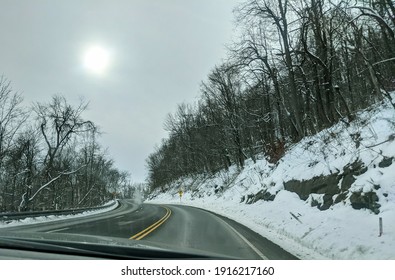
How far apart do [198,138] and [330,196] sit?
48.6 m

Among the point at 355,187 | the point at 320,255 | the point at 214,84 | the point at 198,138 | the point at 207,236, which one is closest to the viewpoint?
the point at 320,255

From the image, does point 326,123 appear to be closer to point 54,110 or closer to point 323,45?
point 323,45

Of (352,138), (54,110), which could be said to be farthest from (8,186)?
(352,138)

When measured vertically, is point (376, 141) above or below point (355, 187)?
above

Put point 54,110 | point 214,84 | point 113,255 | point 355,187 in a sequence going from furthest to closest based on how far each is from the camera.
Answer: point 214,84 < point 54,110 < point 355,187 < point 113,255

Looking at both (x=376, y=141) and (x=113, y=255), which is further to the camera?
(x=376, y=141)

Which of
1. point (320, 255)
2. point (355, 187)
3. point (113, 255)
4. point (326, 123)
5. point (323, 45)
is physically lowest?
point (320, 255)

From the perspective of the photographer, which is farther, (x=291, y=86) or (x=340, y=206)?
(x=291, y=86)

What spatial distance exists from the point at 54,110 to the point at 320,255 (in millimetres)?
30219

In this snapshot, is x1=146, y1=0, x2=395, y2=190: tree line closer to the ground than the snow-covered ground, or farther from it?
farther from it

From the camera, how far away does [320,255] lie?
26.0 ft

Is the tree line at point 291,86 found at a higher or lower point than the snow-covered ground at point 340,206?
higher

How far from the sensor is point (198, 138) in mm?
60594

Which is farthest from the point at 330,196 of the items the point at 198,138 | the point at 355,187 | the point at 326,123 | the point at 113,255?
the point at 198,138
